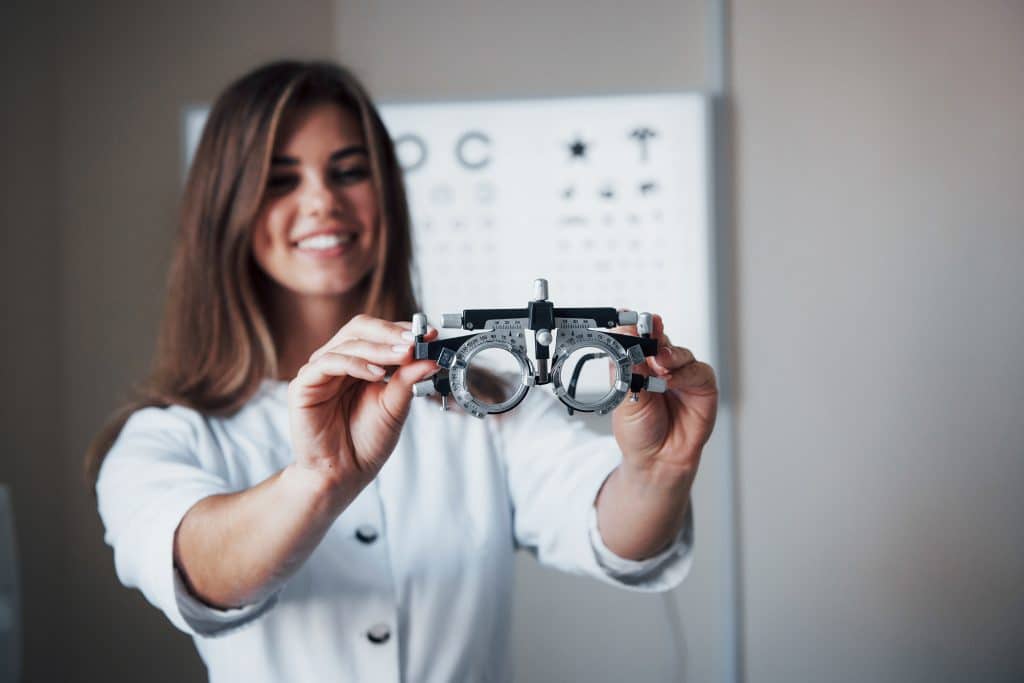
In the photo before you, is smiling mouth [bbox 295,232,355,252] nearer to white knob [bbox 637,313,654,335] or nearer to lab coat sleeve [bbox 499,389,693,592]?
lab coat sleeve [bbox 499,389,693,592]

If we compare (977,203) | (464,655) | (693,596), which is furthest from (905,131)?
(464,655)

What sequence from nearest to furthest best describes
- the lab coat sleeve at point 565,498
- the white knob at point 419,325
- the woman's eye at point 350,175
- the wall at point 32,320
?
the white knob at point 419,325, the lab coat sleeve at point 565,498, the woman's eye at point 350,175, the wall at point 32,320

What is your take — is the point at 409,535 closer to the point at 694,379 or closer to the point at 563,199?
the point at 694,379

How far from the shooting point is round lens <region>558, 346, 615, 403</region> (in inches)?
16.8

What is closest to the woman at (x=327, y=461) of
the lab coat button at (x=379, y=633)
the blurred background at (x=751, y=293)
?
the lab coat button at (x=379, y=633)

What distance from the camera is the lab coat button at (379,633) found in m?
0.57

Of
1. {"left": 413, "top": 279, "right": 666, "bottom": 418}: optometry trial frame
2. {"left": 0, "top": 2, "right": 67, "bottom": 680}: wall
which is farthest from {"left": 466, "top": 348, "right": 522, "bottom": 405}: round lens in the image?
{"left": 0, "top": 2, "right": 67, "bottom": 680}: wall

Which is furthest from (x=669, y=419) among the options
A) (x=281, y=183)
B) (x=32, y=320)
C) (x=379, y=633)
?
(x=32, y=320)

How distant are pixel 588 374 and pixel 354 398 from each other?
0.14 metres

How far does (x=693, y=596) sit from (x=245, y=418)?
462mm

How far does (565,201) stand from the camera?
89 cm

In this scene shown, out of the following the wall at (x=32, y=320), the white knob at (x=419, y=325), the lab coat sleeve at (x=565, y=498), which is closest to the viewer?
the white knob at (x=419, y=325)

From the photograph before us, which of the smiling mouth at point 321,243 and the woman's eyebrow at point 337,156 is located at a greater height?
the woman's eyebrow at point 337,156

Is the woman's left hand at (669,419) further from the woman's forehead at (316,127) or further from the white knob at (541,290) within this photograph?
the woman's forehead at (316,127)
